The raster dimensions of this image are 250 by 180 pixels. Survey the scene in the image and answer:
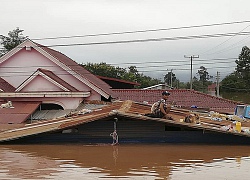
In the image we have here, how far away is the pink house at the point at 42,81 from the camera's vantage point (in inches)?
663

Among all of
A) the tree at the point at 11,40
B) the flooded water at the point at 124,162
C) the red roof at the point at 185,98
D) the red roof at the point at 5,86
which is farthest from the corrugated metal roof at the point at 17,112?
the tree at the point at 11,40

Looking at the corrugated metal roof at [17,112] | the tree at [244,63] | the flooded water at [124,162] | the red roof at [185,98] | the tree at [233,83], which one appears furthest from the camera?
the tree at [244,63]

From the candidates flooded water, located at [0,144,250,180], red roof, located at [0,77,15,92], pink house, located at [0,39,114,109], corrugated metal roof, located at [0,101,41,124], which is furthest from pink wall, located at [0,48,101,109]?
flooded water, located at [0,144,250,180]

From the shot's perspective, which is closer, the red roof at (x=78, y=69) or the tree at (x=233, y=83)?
the red roof at (x=78, y=69)

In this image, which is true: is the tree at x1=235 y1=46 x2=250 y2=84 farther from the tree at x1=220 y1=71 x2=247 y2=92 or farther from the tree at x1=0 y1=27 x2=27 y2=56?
the tree at x1=0 y1=27 x2=27 y2=56

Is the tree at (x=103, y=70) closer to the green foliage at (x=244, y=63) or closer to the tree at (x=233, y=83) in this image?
the tree at (x=233, y=83)

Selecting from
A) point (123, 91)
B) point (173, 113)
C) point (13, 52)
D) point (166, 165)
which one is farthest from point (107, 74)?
point (166, 165)

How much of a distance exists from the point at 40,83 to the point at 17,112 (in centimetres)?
237

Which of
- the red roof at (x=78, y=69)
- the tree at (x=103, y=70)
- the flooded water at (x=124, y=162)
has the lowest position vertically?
the flooded water at (x=124, y=162)

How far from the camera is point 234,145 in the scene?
10.1 metres

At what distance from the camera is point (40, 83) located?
17.4 m

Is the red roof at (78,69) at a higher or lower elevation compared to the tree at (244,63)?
lower

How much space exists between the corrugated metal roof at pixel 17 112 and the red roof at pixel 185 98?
9.48 meters

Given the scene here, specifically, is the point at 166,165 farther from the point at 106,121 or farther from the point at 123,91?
the point at 123,91
